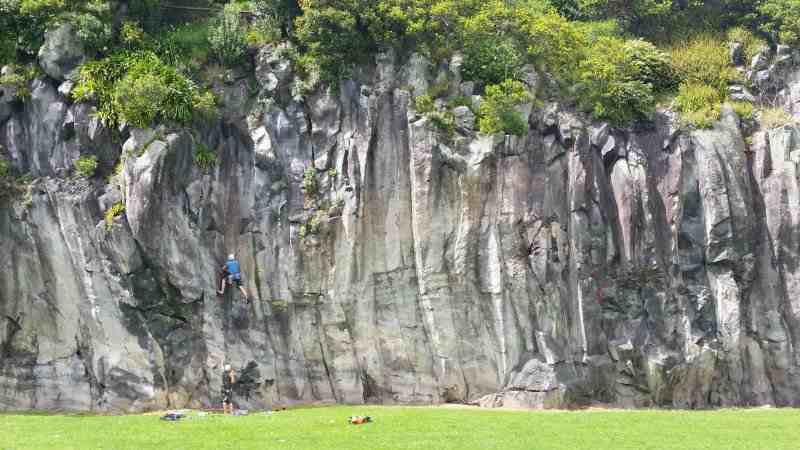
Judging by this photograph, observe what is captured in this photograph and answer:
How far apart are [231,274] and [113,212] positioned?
3.92 metres

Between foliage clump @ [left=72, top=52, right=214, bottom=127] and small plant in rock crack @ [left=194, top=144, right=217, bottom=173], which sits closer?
foliage clump @ [left=72, top=52, right=214, bottom=127]

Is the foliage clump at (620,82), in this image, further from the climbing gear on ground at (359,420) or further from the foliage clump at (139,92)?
the climbing gear on ground at (359,420)

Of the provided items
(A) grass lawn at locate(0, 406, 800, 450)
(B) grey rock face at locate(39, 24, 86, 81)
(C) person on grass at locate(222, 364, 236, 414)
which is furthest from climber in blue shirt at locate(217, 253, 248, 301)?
(B) grey rock face at locate(39, 24, 86, 81)

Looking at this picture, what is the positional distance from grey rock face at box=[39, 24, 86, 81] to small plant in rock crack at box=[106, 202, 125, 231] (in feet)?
15.3

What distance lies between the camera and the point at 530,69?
2712 cm

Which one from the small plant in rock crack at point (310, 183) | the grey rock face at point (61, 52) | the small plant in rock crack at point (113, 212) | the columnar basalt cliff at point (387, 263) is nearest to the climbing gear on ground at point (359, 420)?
the columnar basalt cliff at point (387, 263)

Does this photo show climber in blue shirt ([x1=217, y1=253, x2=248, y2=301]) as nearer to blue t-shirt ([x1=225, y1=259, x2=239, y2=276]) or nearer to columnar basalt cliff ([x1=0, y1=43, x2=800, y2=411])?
blue t-shirt ([x1=225, y1=259, x2=239, y2=276])

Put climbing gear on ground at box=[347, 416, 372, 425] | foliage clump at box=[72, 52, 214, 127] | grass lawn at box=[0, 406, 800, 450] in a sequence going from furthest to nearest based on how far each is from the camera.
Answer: foliage clump at box=[72, 52, 214, 127], climbing gear on ground at box=[347, 416, 372, 425], grass lawn at box=[0, 406, 800, 450]

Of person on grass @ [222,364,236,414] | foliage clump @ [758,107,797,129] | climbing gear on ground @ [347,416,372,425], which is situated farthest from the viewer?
foliage clump @ [758,107,797,129]

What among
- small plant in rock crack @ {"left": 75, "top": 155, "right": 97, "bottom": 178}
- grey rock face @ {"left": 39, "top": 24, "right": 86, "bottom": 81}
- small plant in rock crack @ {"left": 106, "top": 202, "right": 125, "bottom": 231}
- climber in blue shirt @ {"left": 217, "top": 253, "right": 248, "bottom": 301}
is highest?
grey rock face @ {"left": 39, "top": 24, "right": 86, "bottom": 81}

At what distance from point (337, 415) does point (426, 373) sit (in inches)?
173

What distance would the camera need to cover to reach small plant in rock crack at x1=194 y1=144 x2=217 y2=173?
995 inches

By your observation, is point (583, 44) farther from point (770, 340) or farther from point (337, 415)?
point (337, 415)

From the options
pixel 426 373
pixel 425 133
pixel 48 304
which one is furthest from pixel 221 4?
pixel 426 373
